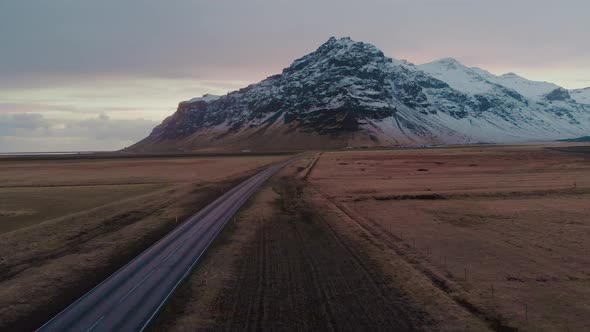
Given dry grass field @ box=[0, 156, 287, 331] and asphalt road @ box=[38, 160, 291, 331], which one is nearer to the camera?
asphalt road @ box=[38, 160, 291, 331]

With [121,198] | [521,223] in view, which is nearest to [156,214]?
[121,198]

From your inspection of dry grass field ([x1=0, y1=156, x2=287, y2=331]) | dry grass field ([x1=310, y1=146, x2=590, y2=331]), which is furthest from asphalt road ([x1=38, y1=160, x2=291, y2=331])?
dry grass field ([x1=310, y1=146, x2=590, y2=331])

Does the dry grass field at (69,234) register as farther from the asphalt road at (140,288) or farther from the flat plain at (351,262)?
the asphalt road at (140,288)

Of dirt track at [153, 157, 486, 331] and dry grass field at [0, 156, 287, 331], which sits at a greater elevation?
dry grass field at [0, 156, 287, 331]

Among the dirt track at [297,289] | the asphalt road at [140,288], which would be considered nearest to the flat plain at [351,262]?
the dirt track at [297,289]

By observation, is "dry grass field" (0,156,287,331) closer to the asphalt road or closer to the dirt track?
the asphalt road

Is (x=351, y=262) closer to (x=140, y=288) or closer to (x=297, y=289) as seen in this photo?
(x=297, y=289)

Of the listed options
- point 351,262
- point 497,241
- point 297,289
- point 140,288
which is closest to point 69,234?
point 140,288
